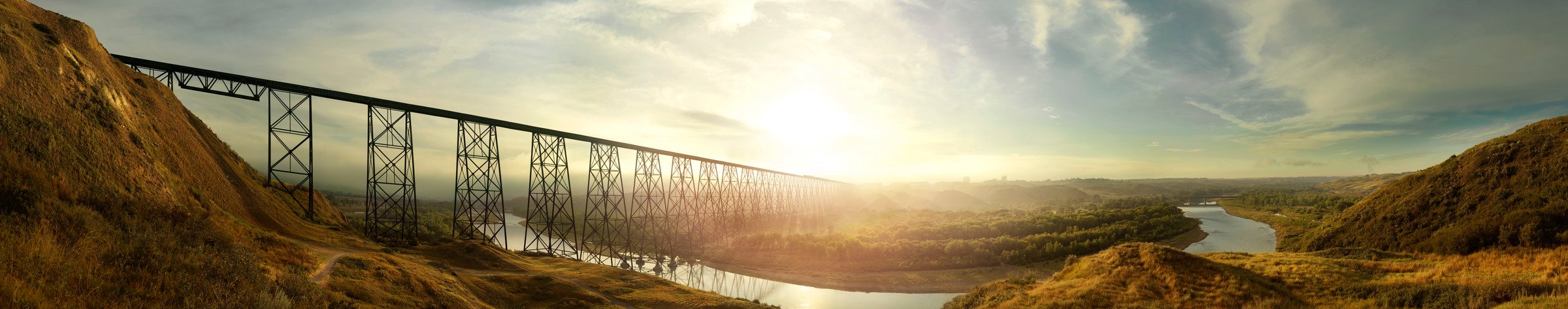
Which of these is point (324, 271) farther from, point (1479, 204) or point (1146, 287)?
point (1479, 204)

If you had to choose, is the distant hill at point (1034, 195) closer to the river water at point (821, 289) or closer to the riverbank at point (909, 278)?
the river water at point (821, 289)

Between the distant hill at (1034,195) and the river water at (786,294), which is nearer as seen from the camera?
the river water at (786,294)

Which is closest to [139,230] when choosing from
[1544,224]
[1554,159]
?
[1544,224]

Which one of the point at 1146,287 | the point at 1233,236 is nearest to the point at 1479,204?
the point at 1146,287

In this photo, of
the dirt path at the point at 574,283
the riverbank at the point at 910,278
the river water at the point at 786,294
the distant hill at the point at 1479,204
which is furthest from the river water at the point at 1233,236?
the dirt path at the point at 574,283

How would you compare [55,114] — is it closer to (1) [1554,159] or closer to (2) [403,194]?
(2) [403,194]

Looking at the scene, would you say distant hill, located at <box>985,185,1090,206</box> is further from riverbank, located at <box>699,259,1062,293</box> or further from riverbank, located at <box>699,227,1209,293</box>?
riverbank, located at <box>699,227,1209,293</box>
